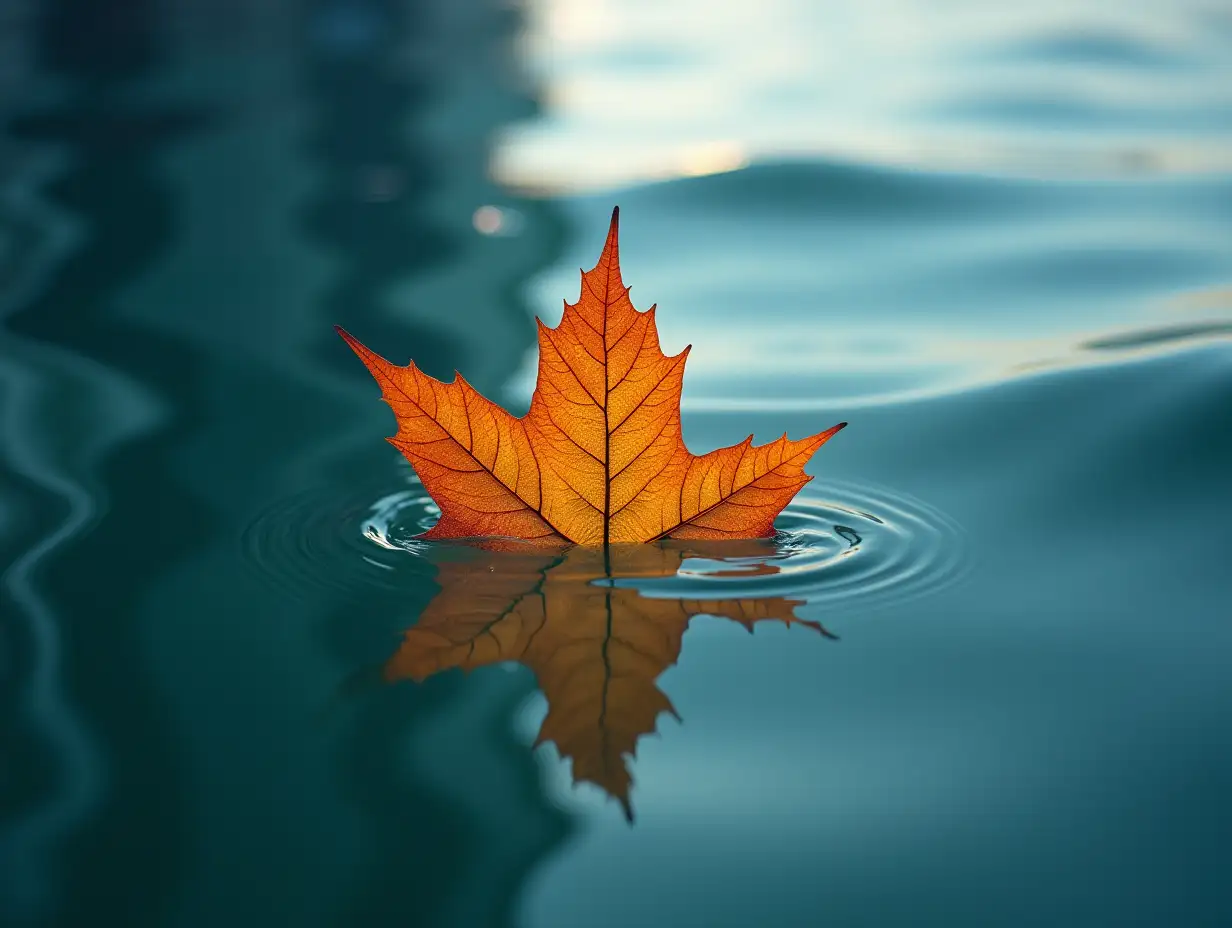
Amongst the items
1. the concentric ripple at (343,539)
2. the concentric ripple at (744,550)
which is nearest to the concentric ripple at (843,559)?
the concentric ripple at (744,550)

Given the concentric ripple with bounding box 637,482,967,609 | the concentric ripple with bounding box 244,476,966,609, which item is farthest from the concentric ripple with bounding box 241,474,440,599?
the concentric ripple with bounding box 637,482,967,609

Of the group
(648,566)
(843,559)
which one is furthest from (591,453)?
(843,559)

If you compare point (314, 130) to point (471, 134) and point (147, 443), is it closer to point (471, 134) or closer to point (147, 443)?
point (471, 134)

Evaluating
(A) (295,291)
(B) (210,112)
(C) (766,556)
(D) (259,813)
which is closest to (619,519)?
(C) (766,556)

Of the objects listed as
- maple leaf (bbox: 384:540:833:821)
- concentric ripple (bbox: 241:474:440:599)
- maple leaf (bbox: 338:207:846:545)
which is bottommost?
maple leaf (bbox: 384:540:833:821)

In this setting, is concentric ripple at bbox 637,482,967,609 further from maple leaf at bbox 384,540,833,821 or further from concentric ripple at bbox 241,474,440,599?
concentric ripple at bbox 241,474,440,599

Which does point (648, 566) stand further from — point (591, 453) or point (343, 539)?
point (343, 539)

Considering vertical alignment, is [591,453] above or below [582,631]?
above
